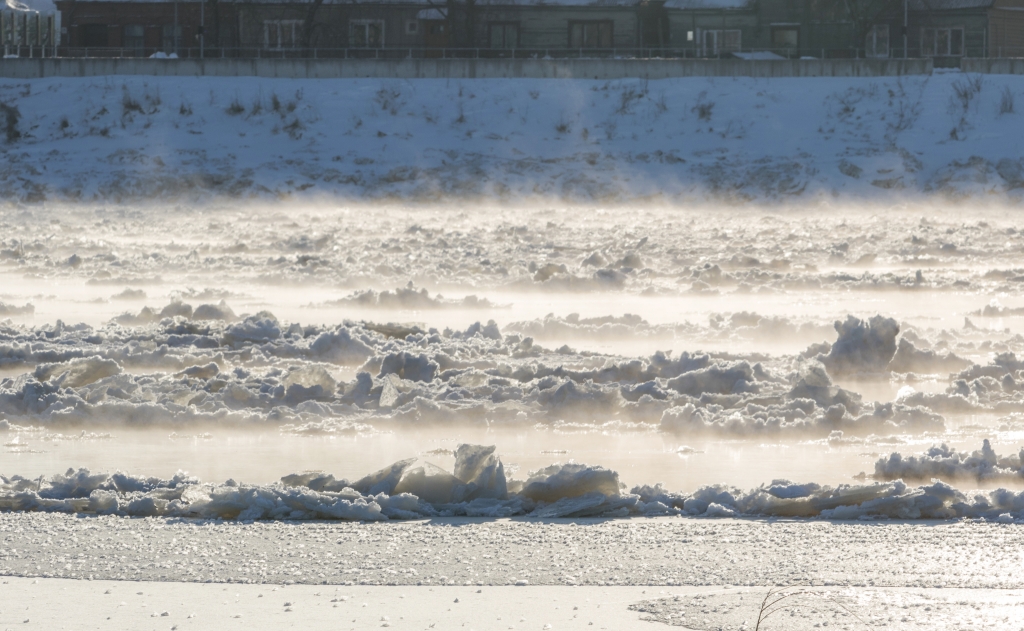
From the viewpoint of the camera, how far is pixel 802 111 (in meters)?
29.9

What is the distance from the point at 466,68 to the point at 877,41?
1510cm

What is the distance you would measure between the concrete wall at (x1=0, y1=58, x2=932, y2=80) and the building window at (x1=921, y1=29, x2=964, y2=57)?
8.13m

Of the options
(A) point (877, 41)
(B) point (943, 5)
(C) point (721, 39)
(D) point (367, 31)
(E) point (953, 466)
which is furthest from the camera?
(A) point (877, 41)

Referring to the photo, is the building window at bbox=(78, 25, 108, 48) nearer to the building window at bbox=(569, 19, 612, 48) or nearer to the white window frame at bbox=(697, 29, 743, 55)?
the building window at bbox=(569, 19, 612, 48)

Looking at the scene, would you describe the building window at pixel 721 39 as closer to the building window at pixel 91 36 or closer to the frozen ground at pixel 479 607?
the building window at pixel 91 36

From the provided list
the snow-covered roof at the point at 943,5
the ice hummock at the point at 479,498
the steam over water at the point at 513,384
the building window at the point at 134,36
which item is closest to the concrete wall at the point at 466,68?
the snow-covered roof at the point at 943,5

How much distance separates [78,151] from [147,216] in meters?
6.85

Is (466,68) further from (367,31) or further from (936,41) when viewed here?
(936,41)

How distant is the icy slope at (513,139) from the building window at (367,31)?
9.29m

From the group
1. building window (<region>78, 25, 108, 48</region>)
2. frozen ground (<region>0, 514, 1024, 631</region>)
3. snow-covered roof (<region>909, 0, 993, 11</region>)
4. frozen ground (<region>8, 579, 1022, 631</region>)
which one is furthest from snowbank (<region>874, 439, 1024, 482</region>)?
building window (<region>78, 25, 108, 48</region>)

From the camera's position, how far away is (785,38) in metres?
41.5

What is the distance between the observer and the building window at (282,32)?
135 feet

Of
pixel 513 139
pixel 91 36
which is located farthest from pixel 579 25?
pixel 91 36

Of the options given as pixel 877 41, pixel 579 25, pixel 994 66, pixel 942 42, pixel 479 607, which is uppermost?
pixel 579 25
